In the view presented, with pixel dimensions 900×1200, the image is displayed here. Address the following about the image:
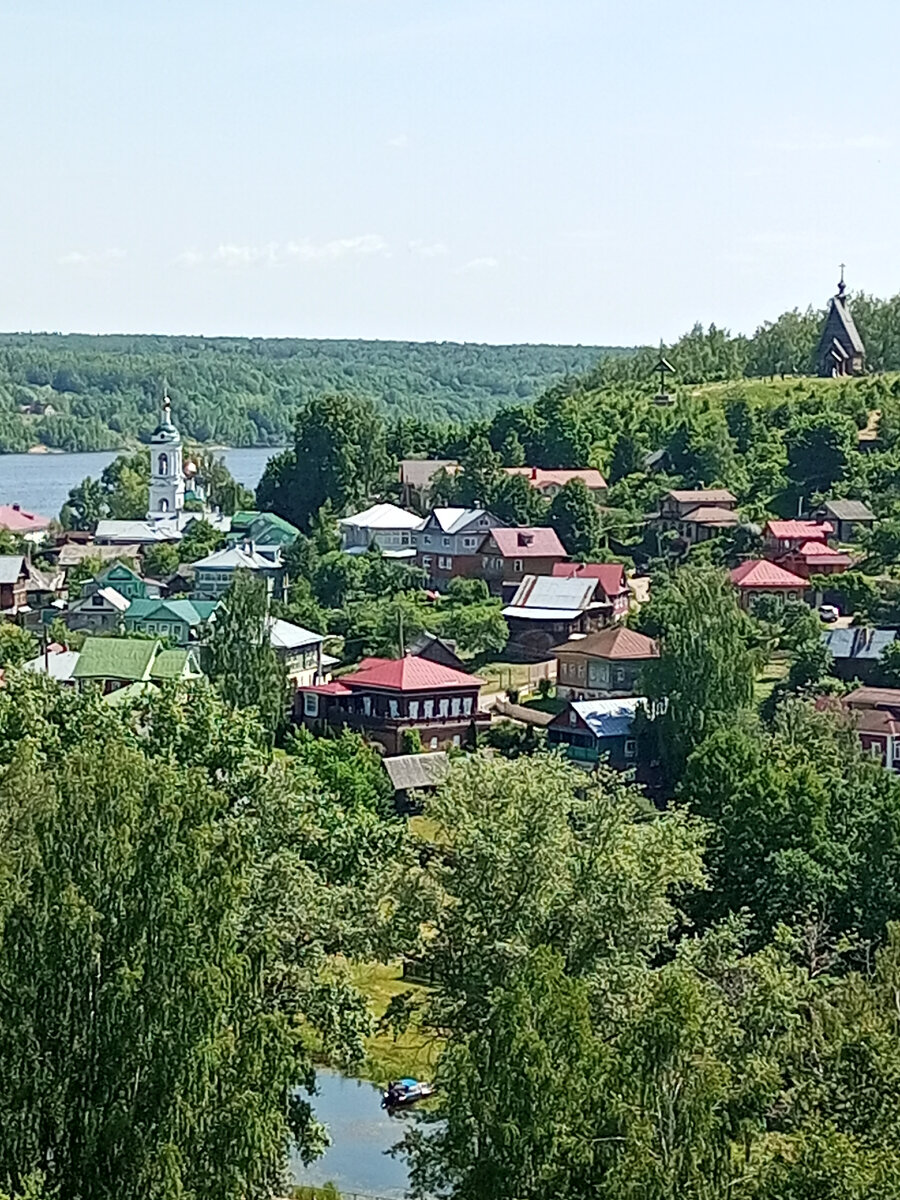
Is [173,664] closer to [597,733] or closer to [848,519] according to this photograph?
[597,733]

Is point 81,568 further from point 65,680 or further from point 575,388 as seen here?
point 575,388

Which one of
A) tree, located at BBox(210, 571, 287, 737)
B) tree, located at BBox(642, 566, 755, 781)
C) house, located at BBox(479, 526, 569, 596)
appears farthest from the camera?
house, located at BBox(479, 526, 569, 596)

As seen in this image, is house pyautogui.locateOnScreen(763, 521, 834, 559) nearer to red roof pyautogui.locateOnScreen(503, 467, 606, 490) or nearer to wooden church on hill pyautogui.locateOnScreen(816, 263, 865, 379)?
red roof pyautogui.locateOnScreen(503, 467, 606, 490)

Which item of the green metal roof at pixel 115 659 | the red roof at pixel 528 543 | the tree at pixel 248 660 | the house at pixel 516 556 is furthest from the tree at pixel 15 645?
the red roof at pixel 528 543

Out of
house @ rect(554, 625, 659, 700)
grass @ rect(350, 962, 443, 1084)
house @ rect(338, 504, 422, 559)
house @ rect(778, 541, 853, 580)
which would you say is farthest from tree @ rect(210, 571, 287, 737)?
house @ rect(338, 504, 422, 559)

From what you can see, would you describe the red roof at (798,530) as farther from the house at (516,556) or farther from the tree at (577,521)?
the house at (516,556)

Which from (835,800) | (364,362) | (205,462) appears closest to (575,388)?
(205,462)

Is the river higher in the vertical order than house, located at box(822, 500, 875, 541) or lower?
lower
